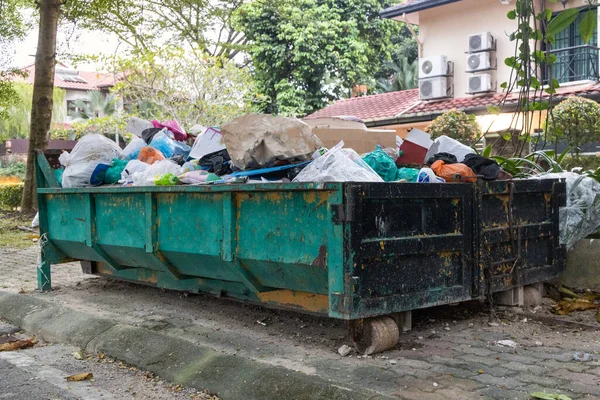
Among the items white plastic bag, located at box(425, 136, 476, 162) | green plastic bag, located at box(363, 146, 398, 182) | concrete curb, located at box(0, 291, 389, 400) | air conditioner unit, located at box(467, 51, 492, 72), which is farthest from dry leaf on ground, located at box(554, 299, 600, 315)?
air conditioner unit, located at box(467, 51, 492, 72)

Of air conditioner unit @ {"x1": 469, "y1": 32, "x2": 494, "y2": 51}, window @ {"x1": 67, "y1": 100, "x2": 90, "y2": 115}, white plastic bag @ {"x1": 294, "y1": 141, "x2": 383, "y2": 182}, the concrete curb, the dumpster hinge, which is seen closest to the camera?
the concrete curb

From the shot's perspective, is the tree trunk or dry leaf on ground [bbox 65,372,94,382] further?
the tree trunk

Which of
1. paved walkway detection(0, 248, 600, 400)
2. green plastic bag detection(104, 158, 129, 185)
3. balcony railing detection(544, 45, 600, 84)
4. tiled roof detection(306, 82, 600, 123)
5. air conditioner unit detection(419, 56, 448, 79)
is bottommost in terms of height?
paved walkway detection(0, 248, 600, 400)

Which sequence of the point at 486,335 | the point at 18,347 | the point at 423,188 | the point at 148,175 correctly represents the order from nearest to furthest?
the point at 423,188 → the point at 486,335 → the point at 18,347 → the point at 148,175

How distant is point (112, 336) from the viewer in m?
4.78

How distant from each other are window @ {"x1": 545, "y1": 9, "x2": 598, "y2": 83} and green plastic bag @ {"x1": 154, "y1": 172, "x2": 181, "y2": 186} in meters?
13.1

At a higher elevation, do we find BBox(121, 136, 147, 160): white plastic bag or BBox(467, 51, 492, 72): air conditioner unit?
BBox(467, 51, 492, 72): air conditioner unit

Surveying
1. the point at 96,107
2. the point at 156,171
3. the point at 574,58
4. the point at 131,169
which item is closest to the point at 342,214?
the point at 156,171

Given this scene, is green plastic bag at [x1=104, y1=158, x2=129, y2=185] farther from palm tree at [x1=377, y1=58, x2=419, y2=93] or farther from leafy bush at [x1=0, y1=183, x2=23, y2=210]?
palm tree at [x1=377, y1=58, x2=419, y2=93]

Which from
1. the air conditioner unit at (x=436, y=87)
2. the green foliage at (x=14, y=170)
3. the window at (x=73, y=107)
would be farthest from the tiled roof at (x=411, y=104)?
the window at (x=73, y=107)

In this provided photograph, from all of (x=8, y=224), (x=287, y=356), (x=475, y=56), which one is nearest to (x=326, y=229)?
(x=287, y=356)

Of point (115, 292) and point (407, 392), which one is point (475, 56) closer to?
point (115, 292)

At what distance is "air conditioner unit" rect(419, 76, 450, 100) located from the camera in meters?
18.7

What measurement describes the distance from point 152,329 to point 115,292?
1.75 metres
